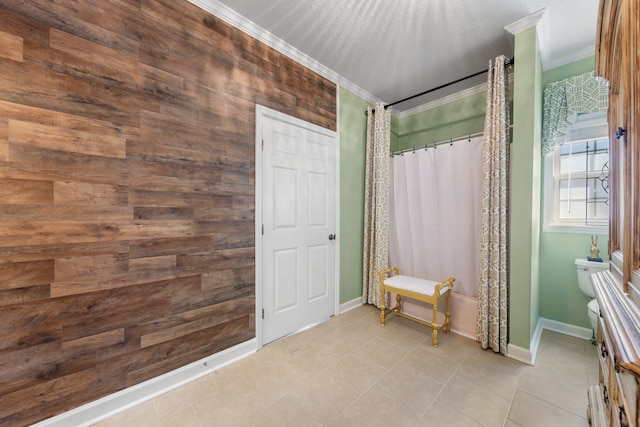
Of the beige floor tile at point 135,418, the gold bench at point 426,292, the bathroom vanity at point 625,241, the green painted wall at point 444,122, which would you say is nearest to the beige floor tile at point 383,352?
the gold bench at point 426,292

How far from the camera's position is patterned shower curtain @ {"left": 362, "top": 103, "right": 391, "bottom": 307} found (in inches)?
113

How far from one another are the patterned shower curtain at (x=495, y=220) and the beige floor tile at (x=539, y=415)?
51 centimetres

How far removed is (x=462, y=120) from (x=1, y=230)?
3.98 metres

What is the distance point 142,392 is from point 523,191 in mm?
3044

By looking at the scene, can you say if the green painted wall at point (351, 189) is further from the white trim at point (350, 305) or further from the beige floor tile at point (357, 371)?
the beige floor tile at point (357, 371)

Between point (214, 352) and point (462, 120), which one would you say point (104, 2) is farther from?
point (462, 120)

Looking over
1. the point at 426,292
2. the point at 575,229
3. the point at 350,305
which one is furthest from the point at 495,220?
the point at 350,305

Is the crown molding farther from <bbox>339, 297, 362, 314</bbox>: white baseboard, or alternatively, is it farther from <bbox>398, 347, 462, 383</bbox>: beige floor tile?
A: <bbox>398, 347, 462, 383</bbox>: beige floor tile

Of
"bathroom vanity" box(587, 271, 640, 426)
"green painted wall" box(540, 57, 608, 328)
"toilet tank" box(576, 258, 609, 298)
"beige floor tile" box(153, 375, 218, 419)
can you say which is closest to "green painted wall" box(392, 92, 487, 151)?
"green painted wall" box(540, 57, 608, 328)

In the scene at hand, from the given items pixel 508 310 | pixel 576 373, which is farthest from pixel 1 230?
pixel 576 373

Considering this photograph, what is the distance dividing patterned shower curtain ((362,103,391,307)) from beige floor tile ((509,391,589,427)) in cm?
153

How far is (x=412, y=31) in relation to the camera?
2.02 meters

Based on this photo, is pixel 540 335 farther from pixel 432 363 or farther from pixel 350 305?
pixel 350 305

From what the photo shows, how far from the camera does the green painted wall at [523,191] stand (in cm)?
188
